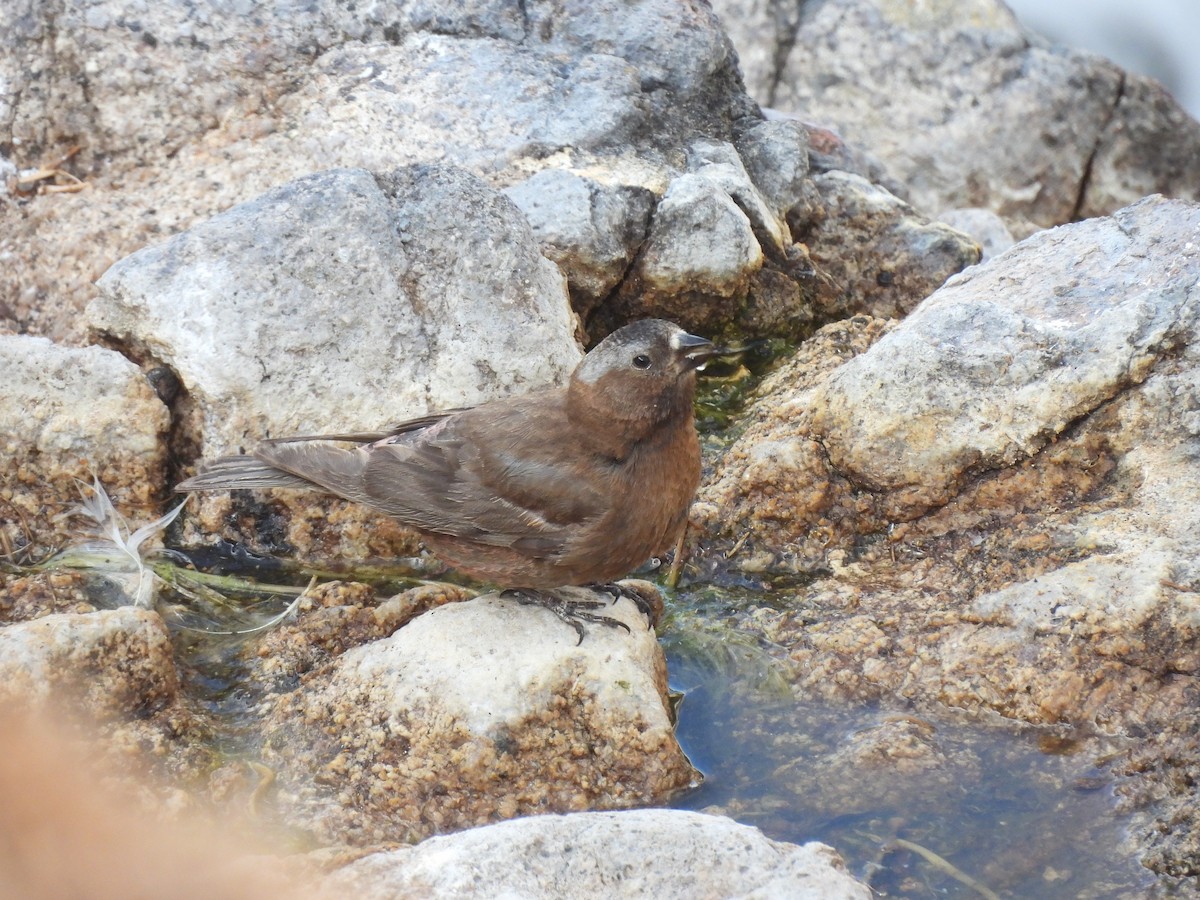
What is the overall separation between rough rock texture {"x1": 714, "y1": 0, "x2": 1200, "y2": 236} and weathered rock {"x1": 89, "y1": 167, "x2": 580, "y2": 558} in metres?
5.44

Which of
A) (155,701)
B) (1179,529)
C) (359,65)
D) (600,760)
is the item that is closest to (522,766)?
(600,760)

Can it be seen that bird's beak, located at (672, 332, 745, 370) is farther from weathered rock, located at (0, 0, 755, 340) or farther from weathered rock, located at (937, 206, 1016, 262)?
weathered rock, located at (937, 206, 1016, 262)

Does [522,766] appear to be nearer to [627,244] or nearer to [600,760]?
[600,760]

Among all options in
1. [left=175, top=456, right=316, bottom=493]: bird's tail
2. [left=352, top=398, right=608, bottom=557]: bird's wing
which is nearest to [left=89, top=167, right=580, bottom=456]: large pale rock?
[left=175, top=456, right=316, bottom=493]: bird's tail

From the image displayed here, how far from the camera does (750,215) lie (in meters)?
6.40

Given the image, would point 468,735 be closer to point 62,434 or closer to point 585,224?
point 62,434

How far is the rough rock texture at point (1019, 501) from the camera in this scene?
12.9 ft

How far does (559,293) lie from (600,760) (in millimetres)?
2324

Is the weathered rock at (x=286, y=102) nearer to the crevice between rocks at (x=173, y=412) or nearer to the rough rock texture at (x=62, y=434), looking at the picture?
the crevice between rocks at (x=173, y=412)

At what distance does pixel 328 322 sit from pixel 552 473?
3.99ft

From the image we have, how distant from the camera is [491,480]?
4660 millimetres

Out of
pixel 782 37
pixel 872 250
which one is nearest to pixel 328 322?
pixel 872 250

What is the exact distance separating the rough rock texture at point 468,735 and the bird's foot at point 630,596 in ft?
1.46

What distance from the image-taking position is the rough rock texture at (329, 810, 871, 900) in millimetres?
2895
